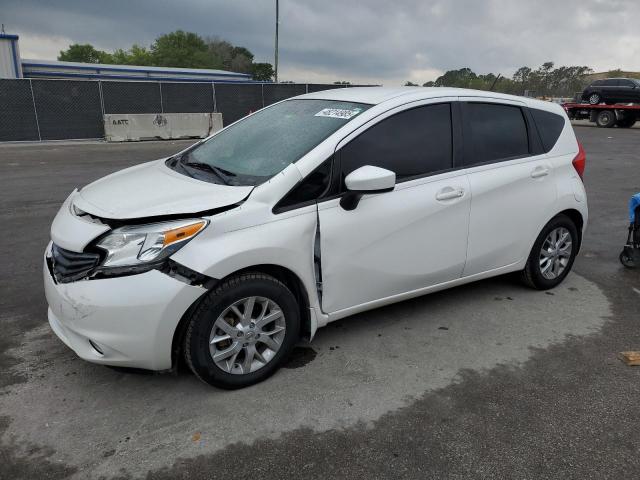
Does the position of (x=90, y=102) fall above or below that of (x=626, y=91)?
below

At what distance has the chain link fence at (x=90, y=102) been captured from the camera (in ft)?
57.3

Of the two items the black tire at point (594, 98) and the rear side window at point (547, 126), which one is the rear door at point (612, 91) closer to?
the black tire at point (594, 98)

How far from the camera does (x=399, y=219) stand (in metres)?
3.36

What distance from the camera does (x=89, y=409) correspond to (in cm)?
281

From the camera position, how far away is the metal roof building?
123 ft

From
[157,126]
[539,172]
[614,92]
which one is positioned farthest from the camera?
[614,92]

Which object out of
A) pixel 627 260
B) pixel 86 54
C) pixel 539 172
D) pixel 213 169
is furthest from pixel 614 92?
pixel 86 54

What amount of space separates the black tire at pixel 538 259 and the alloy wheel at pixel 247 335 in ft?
7.99

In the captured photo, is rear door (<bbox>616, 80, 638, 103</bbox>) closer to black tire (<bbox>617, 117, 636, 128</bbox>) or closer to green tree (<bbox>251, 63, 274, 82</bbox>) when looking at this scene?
black tire (<bbox>617, 117, 636, 128</bbox>)

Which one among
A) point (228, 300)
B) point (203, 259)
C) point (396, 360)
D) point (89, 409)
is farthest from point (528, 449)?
point (89, 409)

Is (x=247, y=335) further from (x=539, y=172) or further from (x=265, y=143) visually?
(x=539, y=172)

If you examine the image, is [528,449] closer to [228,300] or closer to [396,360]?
[396,360]

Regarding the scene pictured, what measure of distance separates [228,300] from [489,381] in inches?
65.9

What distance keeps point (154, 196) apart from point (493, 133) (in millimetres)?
2602
